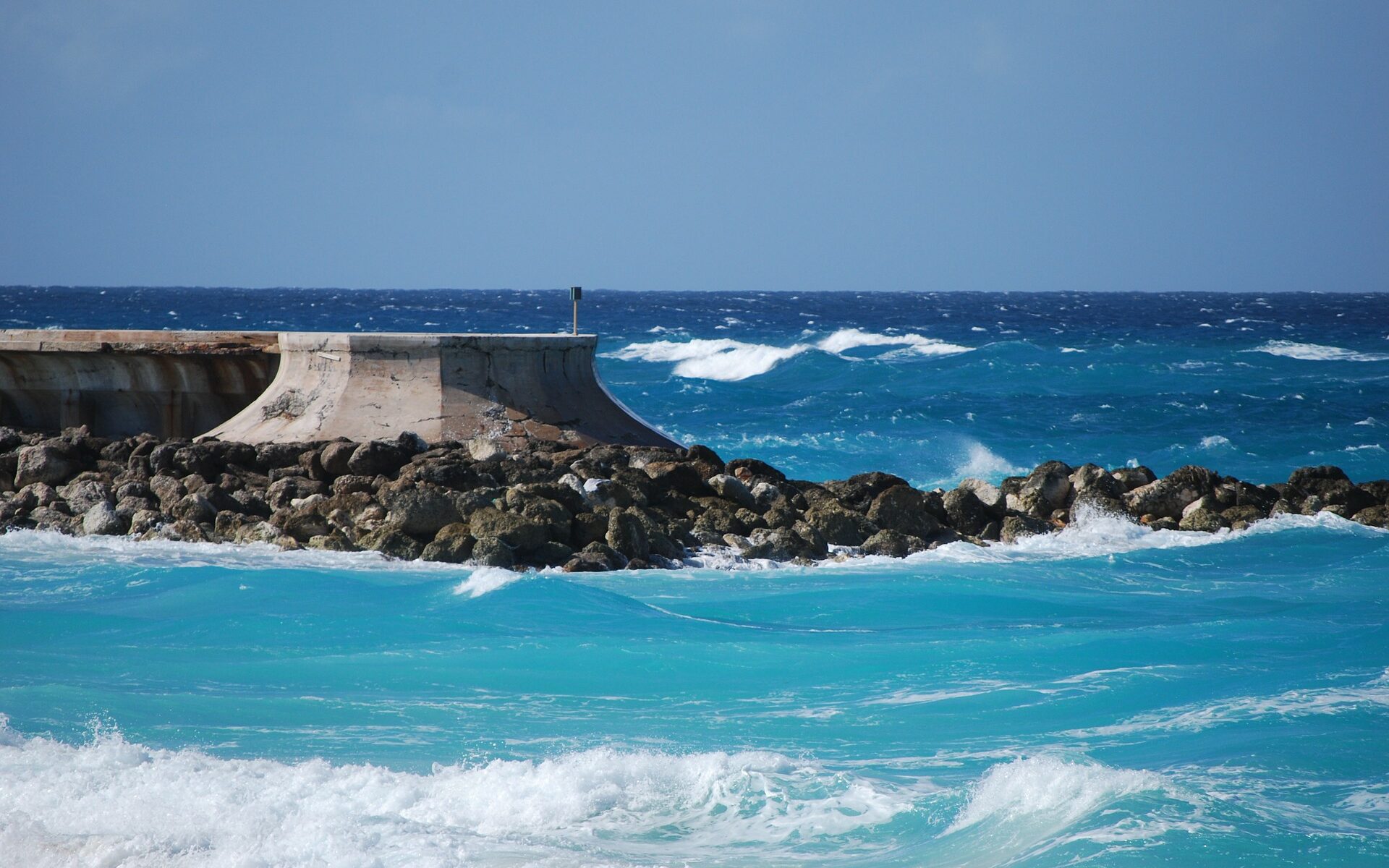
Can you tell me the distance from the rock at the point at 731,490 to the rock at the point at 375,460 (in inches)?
91.7

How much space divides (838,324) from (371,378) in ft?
130

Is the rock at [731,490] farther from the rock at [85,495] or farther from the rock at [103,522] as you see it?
the rock at [85,495]

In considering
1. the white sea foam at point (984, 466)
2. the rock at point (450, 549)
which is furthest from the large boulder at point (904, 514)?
the white sea foam at point (984, 466)

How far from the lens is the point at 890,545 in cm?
910

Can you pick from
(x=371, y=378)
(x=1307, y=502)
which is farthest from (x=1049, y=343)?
(x=371, y=378)

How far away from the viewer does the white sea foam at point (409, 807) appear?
395 centimetres

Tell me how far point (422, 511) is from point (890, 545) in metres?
3.20

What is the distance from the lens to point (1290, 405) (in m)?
21.7

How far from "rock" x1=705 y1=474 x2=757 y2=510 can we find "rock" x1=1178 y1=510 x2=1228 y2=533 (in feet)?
11.5

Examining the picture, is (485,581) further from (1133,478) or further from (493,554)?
(1133,478)

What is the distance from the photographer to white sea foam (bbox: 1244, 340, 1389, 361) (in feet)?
103

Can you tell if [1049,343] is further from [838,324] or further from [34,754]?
[34,754]

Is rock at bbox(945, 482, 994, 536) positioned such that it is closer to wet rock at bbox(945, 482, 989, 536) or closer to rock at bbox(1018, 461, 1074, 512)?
wet rock at bbox(945, 482, 989, 536)

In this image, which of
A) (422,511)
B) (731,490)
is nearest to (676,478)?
(731,490)
